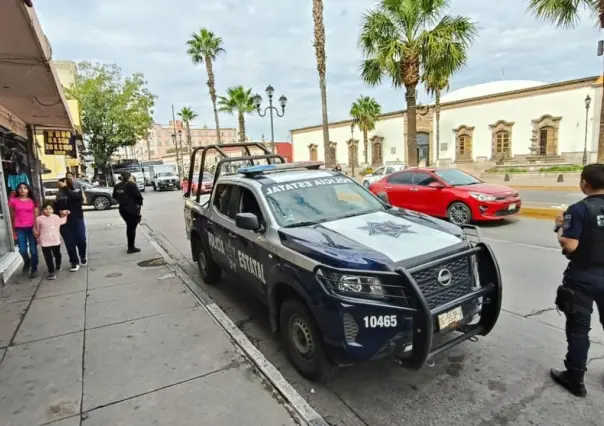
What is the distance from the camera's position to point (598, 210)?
9.02ft

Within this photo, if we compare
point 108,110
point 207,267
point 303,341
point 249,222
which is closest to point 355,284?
point 303,341

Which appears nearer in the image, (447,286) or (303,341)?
(447,286)

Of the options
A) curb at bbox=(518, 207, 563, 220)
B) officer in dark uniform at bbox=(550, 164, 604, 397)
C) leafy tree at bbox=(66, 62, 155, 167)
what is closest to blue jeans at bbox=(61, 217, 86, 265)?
officer in dark uniform at bbox=(550, 164, 604, 397)

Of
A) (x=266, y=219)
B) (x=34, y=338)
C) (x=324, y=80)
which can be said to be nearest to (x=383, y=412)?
(x=266, y=219)

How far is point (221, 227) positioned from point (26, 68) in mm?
3736

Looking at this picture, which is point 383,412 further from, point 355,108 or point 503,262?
point 355,108

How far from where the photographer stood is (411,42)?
14852mm

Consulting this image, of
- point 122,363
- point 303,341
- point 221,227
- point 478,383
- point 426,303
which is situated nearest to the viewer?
point 426,303

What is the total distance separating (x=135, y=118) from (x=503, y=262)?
3156 cm

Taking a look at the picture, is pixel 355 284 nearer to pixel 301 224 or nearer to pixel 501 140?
pixel 301 224

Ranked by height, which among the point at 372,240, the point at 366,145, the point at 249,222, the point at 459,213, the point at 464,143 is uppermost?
the point at 366,145

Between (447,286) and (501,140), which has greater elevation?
(501,140)

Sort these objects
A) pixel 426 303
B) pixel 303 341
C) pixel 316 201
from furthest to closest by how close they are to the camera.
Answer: pixel 316 201 < pixel 303 341 < pixel 426 303

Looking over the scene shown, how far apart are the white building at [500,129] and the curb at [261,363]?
31437mm
